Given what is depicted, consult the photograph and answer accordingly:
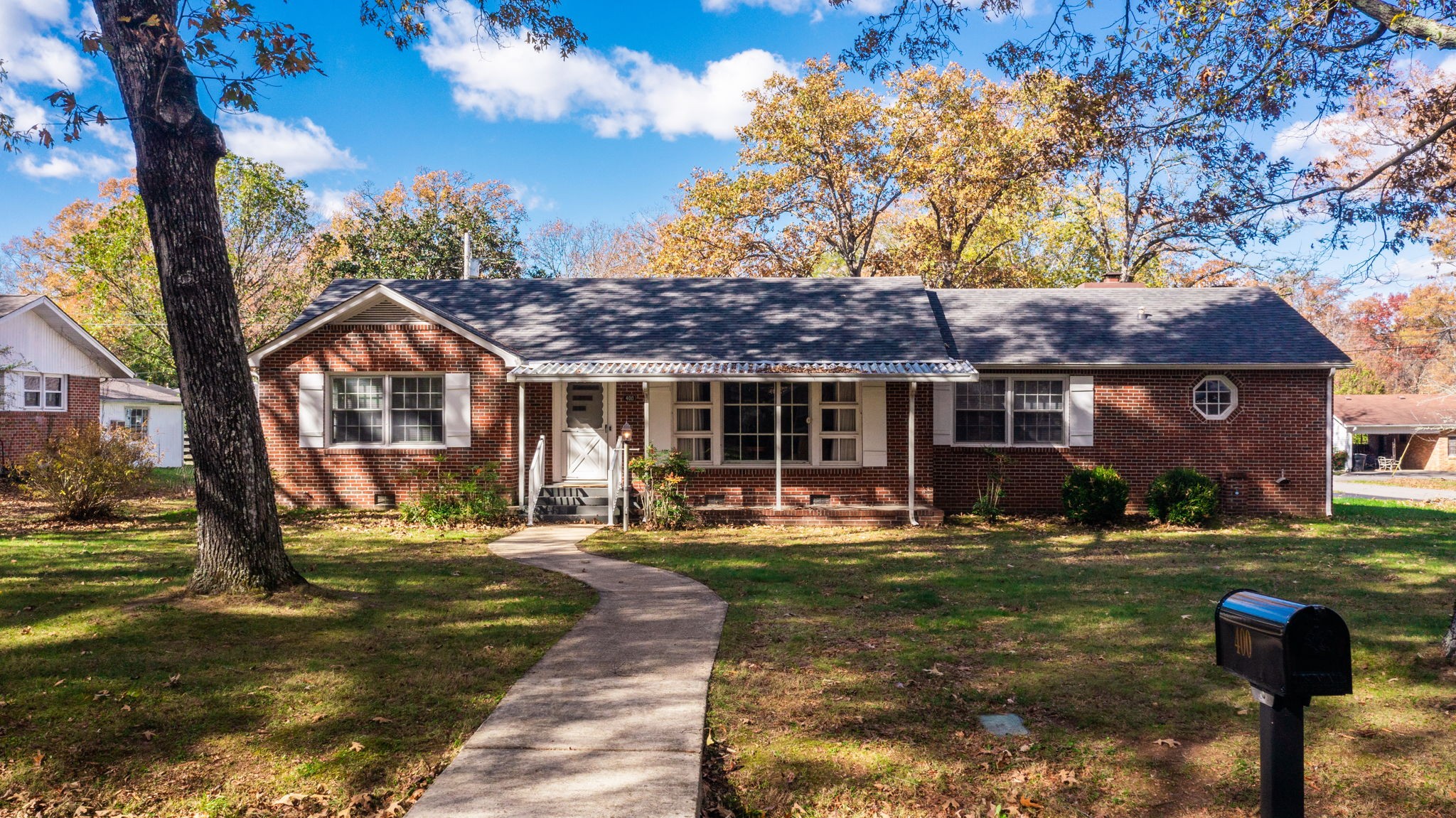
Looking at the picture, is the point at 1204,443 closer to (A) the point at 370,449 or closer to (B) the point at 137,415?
(A) the point at 370,449

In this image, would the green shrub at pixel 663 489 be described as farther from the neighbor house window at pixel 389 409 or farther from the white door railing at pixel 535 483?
the neighbor house window at pixel 389 409

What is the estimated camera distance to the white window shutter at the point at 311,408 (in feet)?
48.6

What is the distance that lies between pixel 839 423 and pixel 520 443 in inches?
215

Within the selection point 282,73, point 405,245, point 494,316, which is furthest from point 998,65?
point 405,245

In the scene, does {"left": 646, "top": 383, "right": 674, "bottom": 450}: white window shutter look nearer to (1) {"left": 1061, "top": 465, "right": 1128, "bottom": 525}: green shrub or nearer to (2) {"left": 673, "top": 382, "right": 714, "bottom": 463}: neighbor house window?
(2) {"left": 673, "top": 382, "right": 714, "bottom": 463}: neighbor house window

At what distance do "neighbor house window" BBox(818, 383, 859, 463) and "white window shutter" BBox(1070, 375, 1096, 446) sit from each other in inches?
157

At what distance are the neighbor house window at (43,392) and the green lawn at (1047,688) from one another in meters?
20.4

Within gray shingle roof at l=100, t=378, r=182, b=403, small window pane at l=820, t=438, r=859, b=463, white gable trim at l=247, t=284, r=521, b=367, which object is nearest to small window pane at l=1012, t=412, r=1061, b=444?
small window pane at l=820, t=438, r=859, b=463

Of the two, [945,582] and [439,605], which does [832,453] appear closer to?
[945,582]

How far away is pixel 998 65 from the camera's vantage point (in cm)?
895

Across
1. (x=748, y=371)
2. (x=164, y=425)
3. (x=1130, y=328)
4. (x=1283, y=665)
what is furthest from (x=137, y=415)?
(x=1283, y=665)

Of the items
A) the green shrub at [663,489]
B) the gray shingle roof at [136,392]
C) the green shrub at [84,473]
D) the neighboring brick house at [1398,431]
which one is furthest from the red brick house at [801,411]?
the neighboring brick house at [1398,431]

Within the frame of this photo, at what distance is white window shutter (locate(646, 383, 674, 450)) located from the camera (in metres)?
14.6

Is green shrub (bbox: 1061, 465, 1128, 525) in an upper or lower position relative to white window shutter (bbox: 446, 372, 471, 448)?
lower
